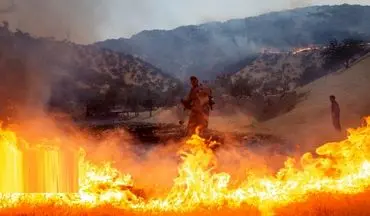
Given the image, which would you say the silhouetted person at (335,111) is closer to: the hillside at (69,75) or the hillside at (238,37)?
the hillside at (69,75)

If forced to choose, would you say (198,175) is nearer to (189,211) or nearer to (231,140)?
(189,211)

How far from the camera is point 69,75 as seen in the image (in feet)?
104

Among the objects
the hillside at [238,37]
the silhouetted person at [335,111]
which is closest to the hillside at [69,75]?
the hillside at [238,37]

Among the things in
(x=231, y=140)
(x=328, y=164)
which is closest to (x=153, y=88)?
(x=231, y=140)

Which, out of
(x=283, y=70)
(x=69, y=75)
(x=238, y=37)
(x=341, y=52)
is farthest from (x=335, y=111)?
(x=238, y=37)

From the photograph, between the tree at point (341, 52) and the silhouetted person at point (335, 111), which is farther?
the tree at point (341, 52)

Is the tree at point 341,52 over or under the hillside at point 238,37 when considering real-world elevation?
under

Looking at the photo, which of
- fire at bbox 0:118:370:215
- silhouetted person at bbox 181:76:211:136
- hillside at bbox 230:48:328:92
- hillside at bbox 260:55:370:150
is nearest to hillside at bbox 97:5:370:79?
hillside at bbox 230:48:328:92

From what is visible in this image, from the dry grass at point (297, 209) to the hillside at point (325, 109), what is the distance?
36.3 feet

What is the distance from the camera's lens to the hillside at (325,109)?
2155 cm

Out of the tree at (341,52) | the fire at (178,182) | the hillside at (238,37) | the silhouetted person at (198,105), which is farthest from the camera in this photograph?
the hillside at (238,37)

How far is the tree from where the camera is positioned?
138 feet

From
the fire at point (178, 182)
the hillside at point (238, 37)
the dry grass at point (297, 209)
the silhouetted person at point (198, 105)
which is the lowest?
the dry grass at point (297, 209)

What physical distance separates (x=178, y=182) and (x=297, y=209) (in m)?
2.06
